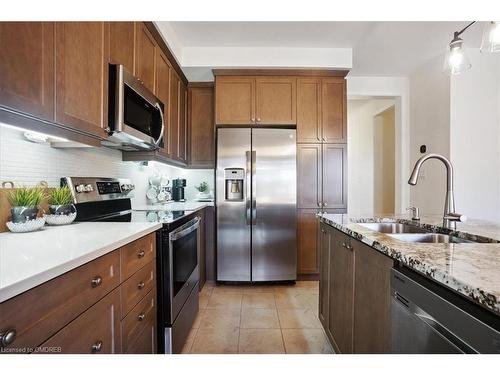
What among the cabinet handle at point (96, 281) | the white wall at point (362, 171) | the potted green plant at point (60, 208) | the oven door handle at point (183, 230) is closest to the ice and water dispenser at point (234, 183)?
the oven door handle at point (183, 230)

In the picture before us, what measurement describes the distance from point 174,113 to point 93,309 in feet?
7.34

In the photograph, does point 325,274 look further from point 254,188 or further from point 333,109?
point 333,109

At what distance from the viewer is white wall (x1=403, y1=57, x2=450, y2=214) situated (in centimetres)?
295

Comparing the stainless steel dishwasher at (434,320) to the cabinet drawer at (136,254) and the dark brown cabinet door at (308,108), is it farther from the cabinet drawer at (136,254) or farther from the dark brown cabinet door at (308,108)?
the dark brown cabinet door at (308,108)

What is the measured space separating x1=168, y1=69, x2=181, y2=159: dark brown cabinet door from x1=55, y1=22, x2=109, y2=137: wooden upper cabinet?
3.77ft

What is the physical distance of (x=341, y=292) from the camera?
4.65ft

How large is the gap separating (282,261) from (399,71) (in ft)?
9.53

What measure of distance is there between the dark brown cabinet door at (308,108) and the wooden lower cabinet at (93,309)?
2194mm

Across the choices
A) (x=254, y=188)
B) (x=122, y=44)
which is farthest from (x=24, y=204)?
(x=254, y=188)

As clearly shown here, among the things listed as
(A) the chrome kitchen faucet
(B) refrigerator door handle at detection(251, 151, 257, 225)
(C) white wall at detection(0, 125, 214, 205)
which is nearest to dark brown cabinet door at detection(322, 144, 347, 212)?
(B) refrigerator door handle at detection(251, 151, 257, 225)

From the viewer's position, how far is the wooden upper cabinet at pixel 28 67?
2.76ft

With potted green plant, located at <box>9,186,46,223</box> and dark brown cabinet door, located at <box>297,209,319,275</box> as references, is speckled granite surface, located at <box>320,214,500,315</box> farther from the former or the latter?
dark brown cabinet door, located at <box>297,209,319,275</box>
